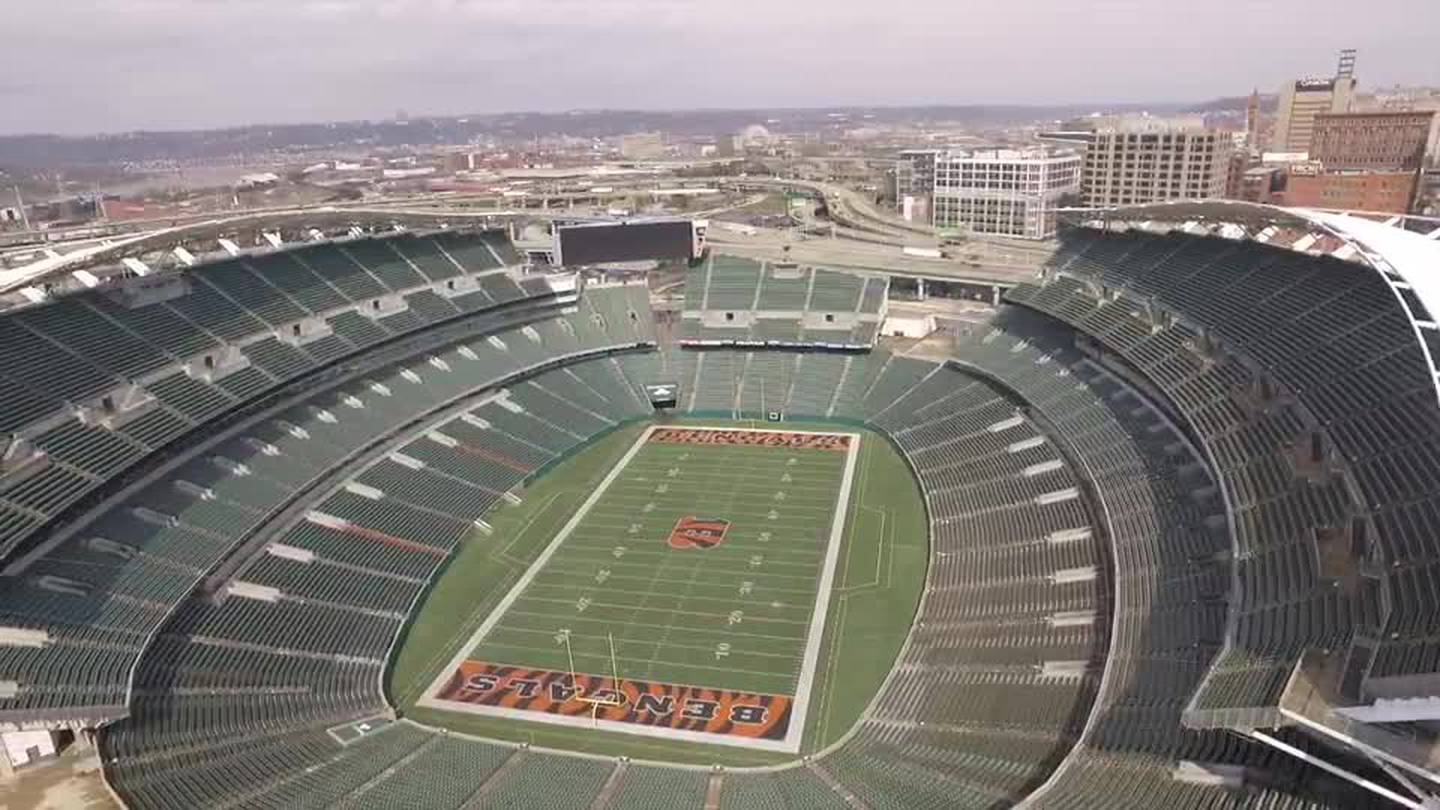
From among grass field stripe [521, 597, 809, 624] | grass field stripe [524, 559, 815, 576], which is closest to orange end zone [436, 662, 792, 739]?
grass field stripe [521, 597, 809, 624]

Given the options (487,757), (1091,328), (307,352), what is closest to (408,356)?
(307,352)

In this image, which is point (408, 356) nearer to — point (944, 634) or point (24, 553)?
point (24, 553)

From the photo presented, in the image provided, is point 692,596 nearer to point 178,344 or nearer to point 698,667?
point 698,667

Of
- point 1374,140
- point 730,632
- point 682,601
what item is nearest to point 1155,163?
point 1374,140

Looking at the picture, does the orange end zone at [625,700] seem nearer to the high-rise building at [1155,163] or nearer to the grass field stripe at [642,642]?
the grass field stripe at [642,642]

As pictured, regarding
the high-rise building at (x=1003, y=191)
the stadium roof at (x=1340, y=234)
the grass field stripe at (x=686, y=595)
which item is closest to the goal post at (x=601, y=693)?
the grass field stripe at (x=686, y=595)
